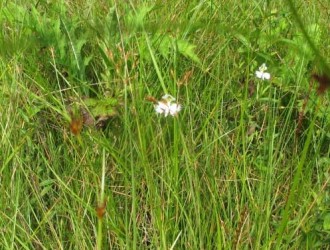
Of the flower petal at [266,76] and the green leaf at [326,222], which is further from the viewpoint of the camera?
the flower petal at [266,76]

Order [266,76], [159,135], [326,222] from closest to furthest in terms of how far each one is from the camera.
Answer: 1. [326,222]
2. [159,135]
3. [266,76]

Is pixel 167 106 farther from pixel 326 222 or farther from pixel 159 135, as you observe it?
pixel 326 222

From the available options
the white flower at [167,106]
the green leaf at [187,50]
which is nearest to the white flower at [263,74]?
the green leaf at [187,50]

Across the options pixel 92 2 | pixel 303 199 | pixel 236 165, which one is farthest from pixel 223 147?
pixel 92 2

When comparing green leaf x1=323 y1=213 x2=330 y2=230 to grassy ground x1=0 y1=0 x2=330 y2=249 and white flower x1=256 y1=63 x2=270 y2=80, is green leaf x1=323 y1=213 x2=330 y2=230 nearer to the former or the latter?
grassy ground x1=0 y1=0 x2=330 y2=249

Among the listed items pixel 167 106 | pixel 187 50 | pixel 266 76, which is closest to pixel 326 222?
pixel 167 106

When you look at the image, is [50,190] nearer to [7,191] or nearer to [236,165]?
[7,191]

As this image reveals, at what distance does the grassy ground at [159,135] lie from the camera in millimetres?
1251

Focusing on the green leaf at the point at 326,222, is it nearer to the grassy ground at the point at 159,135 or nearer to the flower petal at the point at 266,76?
the grassy ground at the point at 159,135

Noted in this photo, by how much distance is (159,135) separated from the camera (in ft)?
4.61

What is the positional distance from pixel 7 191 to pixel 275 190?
2.01 ft

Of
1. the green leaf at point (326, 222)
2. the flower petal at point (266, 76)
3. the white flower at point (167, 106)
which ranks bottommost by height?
the green leaf at point (326, 222)

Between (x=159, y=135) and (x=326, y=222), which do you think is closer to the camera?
(x=326, y=222)

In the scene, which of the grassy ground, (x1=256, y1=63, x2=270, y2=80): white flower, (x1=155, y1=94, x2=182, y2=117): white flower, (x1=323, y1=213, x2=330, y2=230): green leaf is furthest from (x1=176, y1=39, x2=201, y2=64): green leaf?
(x1=323, y1=213, x2=330, y2=230): green leaf
